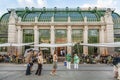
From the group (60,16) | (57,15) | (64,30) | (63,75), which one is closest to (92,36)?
(64,30)

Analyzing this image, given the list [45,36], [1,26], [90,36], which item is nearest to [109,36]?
[90,36]

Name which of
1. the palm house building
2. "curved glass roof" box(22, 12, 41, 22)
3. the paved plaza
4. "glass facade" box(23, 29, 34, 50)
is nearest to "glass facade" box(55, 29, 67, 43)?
the palm house building

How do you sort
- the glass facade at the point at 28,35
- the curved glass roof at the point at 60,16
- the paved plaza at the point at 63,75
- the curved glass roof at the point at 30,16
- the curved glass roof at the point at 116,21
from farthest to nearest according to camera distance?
the curved glass roof at the point at 116,21 < the curved glass roof at the point at 30,16 < the curved glass roof at the point at 60,16 < the glass facade at the point at 28,35 < the paved plaza at the point at 63,75

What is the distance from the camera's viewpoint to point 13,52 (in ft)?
161

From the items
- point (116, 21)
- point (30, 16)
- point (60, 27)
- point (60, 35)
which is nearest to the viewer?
point (60, 27)

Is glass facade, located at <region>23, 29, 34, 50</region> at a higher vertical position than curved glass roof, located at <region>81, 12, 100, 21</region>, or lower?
lower

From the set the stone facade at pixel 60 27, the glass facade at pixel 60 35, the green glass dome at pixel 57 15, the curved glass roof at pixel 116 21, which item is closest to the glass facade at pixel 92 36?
the stone facade at pixel 60 27

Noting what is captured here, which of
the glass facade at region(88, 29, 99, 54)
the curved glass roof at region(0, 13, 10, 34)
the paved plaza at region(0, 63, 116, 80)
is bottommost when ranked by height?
the paved plaza at region(0, 63, 116, 80)

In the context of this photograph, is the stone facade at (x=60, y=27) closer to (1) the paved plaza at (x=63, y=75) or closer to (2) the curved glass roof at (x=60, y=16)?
(2) the curved glass roof at (x=60, y=16)

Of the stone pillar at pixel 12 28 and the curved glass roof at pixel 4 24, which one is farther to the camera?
the curved glass roof at pixel 4 24

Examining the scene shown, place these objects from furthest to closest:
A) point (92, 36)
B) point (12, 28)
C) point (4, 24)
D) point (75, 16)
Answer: point (4, 24), point (75, 16), point (92, 36), point (12, 28)

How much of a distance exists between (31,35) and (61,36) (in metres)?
5.82

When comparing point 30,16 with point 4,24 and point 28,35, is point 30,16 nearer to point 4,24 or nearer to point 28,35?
point 28,35

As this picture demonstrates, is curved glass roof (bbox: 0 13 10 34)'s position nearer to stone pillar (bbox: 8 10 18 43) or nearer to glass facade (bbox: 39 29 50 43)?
stone pillar (bbox: 8 10 18 43)
